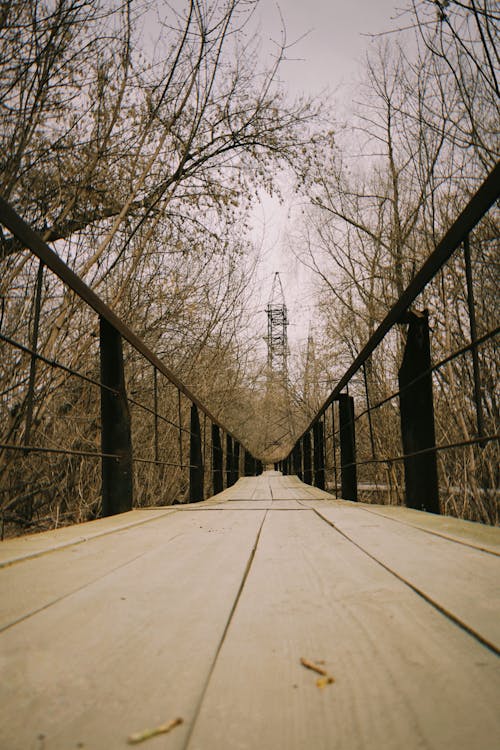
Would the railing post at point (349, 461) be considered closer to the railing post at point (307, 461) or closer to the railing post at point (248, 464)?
the railing post at point (307, 461)

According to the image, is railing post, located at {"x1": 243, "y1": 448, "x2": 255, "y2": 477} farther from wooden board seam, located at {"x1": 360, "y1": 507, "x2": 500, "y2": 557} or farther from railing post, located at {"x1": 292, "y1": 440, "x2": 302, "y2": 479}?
wooden board seam, located at {"x1": 360, "y1": 507, "x2": 500, "y2": 557}

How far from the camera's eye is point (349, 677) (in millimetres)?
523

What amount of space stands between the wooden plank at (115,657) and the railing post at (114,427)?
127cm

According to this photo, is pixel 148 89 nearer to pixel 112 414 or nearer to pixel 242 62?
pixel 242 62

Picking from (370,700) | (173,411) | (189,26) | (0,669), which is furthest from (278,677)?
(173,411)

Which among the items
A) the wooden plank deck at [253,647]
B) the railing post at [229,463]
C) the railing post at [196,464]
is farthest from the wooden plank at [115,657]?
the railing post at [229,463]

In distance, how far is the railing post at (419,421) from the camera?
6.67ft

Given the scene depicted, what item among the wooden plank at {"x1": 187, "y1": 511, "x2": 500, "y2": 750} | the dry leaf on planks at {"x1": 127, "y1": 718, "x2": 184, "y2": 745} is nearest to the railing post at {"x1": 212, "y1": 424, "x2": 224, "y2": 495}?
the wooden plank at {"x1": 187, "y1": 511, "x2": 500, "y2": 750}

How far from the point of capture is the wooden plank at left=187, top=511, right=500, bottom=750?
41cm

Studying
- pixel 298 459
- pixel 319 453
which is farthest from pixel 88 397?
pixel 298 459

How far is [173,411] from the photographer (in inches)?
277

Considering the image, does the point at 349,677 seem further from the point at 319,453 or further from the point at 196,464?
the point at 319,453

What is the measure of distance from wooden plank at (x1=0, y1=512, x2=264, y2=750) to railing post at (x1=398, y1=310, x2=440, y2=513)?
49.4 inches

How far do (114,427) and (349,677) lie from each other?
6.34 feet
